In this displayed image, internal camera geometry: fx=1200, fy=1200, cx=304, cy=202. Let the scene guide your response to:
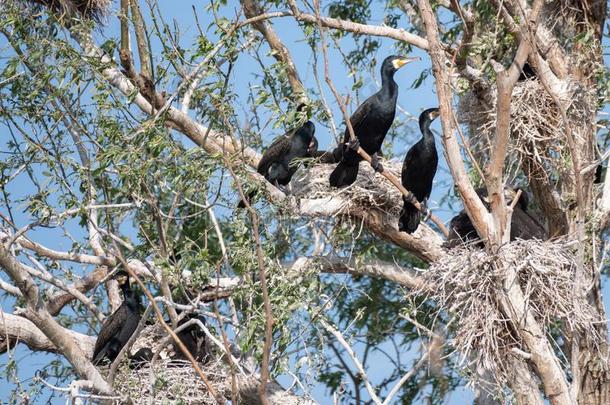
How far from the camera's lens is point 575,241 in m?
8.78

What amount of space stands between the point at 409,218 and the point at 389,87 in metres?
1.18

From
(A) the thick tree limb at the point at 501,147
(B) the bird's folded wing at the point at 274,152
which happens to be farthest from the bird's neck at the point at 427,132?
(A) the thick tree limb at the point at 501,147

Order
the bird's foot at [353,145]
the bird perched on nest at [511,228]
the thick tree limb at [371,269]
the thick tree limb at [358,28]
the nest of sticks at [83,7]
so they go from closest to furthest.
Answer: the bird's foot at [353,145]
the thick tree limb at [358,28]
the bird perched on nest at [511,228]
the thick tree limb at [371,269]
the nest of sticks at [83,7]

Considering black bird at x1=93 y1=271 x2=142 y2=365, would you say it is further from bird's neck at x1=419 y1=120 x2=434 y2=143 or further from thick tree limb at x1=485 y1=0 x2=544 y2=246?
thick tree limb at x1=485 y1=0 x2=544 y2=246

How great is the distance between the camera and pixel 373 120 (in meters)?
10.3

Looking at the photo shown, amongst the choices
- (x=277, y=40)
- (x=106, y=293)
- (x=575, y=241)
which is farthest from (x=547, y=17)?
(x=106, y=293)

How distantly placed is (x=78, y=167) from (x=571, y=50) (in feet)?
16.7

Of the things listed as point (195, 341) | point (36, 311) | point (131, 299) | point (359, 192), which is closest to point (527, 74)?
point (359, 192)

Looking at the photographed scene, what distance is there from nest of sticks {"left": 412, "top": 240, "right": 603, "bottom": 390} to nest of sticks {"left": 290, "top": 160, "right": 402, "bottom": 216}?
152cm

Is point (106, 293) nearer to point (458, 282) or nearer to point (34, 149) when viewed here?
point (34, 149)

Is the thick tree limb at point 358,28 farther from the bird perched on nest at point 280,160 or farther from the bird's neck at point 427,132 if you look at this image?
the bird perched on nest at point 280,160

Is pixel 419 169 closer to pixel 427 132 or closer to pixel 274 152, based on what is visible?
pixel 427 132

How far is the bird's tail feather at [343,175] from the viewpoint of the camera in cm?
1015

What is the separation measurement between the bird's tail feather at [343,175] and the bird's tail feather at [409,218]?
1.68 feet
